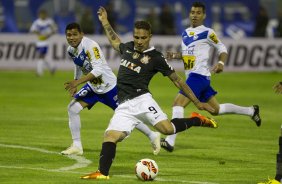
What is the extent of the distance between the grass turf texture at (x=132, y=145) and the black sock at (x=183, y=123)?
0.59 m

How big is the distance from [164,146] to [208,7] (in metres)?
27.2

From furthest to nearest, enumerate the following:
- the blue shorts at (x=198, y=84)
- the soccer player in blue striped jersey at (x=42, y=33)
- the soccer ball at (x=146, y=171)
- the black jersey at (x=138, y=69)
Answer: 1. the soccer player in blue striped jersey at (x=42, y=33)
2. the blue shorts at (x=198, y=84)
3. the black jersey at (x=138, y=69)
4. the soccer ball at (x=146, y=171)

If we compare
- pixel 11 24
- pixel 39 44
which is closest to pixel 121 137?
pixel 39 44

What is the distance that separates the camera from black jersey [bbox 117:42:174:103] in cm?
1368

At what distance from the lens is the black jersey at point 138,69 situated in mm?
13680

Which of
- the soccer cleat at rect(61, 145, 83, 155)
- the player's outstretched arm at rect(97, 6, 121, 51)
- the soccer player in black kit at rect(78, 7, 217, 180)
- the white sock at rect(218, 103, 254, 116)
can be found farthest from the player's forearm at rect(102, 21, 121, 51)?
the white sock at rect(218, 103, 254, 116)

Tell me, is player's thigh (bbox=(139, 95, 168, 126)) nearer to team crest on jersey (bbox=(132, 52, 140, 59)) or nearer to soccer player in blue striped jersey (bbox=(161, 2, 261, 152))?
team crest on jersey (bbox=(132, 52, 140, 59))

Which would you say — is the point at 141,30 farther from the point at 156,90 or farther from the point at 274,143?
the point at 156,90

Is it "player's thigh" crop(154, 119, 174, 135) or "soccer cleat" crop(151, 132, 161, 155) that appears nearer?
"player's thigh" crop(154, 119, 174, 135)

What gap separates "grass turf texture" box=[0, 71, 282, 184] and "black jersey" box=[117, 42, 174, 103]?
123cm

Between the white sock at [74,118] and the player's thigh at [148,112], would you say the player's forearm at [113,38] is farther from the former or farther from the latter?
the white sock at [74,118]

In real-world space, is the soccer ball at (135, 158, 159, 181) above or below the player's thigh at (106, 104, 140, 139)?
below

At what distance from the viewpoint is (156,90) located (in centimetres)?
3192

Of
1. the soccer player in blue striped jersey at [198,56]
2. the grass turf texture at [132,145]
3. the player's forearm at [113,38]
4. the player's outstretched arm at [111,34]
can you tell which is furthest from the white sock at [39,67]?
the player's forearm at [113,38]
